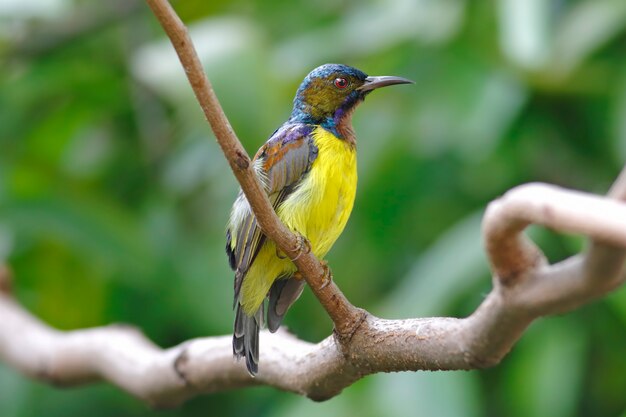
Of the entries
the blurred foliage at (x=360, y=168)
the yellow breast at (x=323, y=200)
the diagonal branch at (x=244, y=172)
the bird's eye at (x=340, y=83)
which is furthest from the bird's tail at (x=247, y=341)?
the blurred foliage at (x=360, y=168)

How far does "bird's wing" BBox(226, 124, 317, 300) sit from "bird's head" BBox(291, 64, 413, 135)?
0.22 meters

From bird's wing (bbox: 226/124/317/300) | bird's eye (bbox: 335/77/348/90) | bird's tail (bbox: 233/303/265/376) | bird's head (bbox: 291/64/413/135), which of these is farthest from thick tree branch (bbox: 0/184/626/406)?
bird's eye (bbox: 335/77/348/90)

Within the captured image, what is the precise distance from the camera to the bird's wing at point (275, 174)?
10.5ft

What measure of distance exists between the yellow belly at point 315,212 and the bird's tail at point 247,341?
0.32 ft

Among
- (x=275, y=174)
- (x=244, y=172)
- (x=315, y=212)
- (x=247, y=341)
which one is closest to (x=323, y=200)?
(x=315, y=212)

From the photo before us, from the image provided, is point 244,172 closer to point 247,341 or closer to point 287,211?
point 247,341

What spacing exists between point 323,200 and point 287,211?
13 centimetres

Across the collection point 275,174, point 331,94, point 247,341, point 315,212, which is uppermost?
point 331,94

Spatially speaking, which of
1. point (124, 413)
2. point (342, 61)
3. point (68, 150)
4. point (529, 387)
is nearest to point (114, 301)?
point (124, 413)

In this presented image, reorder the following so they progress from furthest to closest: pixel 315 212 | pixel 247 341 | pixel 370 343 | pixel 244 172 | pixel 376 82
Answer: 1. pixel 376 82
2. pixel 315 212
3. pixel 247 341
4. pixel 370 343
5. pixel 244 172

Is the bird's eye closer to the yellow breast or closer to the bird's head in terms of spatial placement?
the bird's head

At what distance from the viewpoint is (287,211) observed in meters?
3.31

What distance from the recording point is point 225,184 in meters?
5.37

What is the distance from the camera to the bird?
10.6ft
